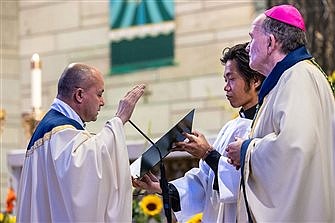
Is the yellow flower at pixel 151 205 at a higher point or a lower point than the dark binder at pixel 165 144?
lower

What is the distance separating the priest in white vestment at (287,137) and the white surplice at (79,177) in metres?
0.52

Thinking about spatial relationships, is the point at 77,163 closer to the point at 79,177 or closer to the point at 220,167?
the point at 79,177

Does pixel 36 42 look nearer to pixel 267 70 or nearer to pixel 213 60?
pixel 213 60

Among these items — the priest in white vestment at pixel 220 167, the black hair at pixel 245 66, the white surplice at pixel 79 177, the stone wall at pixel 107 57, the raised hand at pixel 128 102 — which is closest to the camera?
the white surplice at pixel 79 177

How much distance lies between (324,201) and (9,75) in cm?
683

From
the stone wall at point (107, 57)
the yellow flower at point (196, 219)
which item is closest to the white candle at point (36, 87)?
the yellow flower at point (196, 219)

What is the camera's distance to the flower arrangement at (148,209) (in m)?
5.60

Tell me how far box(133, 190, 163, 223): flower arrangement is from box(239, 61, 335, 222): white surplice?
1.60 meters

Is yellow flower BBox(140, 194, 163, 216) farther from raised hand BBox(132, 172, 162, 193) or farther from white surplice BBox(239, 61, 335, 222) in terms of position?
white surplice BBox(239, 61, 335, 222)

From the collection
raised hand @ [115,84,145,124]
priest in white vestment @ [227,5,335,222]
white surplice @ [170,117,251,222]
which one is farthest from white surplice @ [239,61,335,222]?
raised hand @ [115,84,145,124]

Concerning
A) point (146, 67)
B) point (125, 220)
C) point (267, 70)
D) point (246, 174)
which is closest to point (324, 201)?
point (246, 174)

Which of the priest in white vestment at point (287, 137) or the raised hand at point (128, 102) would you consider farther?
the raised hand at point (128, 102)

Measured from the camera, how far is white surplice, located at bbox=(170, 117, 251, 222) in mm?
4430

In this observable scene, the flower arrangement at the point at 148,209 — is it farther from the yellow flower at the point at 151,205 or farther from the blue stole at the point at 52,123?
the blue stole at the point at 52,123
